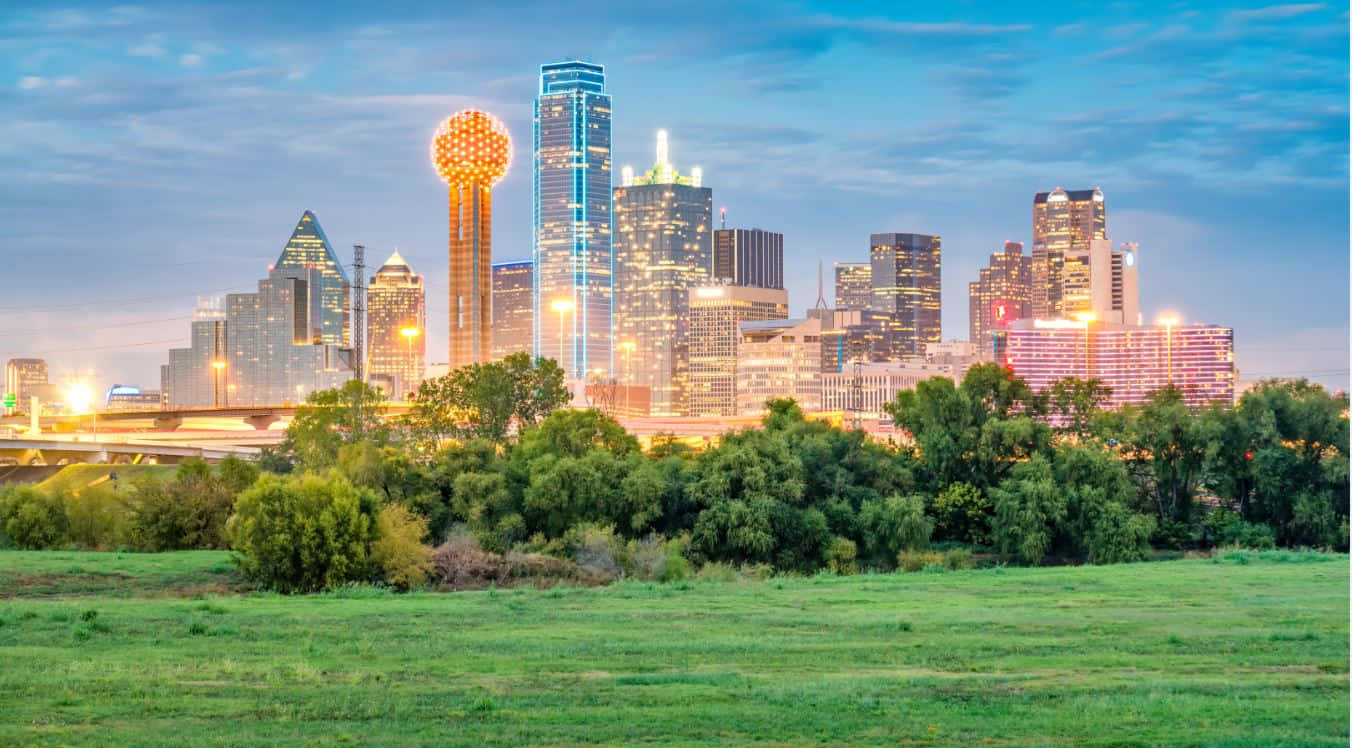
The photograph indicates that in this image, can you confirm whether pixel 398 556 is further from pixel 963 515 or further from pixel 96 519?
pixel 963 515

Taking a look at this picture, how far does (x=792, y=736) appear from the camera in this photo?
14.6 metres

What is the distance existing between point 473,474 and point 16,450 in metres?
66.6

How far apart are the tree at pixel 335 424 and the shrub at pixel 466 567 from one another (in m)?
22.5

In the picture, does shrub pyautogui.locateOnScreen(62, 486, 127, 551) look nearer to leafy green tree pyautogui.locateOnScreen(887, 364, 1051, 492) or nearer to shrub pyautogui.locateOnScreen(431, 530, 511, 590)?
shrub pyautogui.locateOnScreen(431, 530, 511, 590)

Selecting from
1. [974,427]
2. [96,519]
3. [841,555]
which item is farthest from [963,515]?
[96,519]

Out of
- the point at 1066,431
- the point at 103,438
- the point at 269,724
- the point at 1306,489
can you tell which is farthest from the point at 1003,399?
the point at 103,438

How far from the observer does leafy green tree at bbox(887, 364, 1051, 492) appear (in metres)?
52.2

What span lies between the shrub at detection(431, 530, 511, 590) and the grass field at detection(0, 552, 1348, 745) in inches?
257

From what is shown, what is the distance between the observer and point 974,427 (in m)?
53.2

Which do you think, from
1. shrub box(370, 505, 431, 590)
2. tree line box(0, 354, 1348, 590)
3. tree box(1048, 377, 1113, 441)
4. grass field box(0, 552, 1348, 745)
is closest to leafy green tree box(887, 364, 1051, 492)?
tree line box(0, 354, 1348, 590)

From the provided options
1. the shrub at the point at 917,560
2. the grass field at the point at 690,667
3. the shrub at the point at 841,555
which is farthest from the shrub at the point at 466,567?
the shrub at the point at 917,560

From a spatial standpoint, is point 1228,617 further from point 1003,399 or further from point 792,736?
point 1003,399

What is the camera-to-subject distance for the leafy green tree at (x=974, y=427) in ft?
171

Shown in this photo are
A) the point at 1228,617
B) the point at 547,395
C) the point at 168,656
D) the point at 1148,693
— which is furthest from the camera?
the point at 547,395
